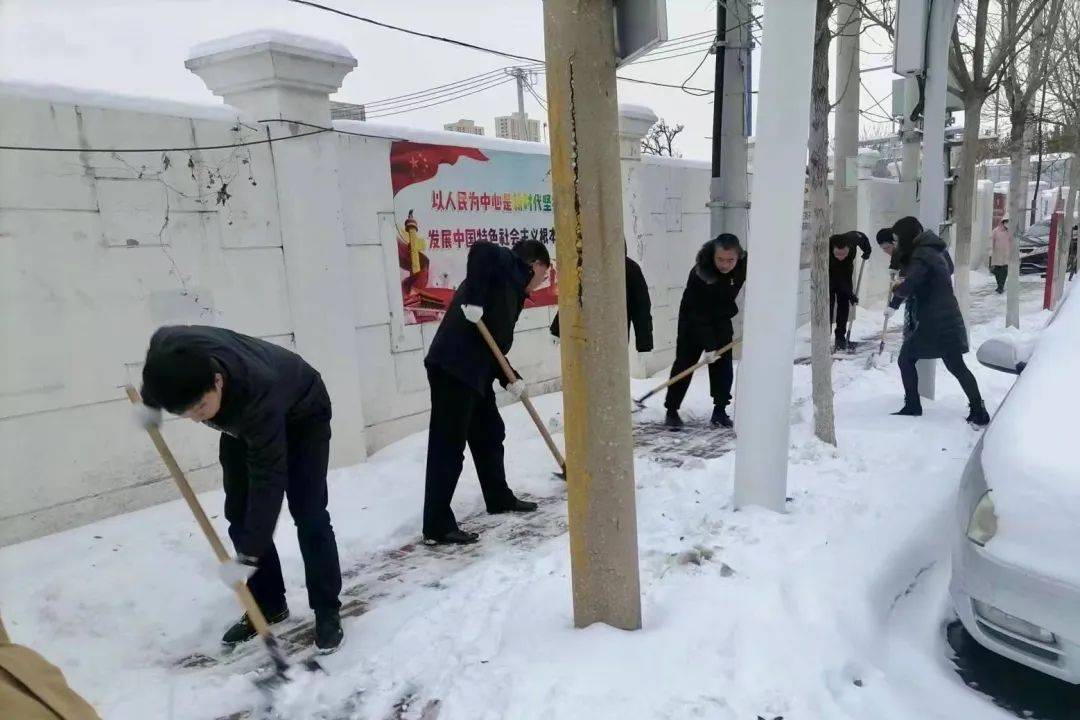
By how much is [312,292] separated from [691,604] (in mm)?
3091

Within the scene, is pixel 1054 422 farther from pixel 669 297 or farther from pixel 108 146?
pixel 669 297

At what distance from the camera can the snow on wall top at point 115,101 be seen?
3.56 meters

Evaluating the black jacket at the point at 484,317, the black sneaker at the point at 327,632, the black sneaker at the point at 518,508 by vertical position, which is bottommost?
the black sneaker at the point at 518,508

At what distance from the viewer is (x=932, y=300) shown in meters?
5.52

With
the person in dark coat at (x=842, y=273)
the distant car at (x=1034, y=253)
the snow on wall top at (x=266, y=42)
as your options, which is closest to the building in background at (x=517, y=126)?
the distant car at (x=1034, y=253)

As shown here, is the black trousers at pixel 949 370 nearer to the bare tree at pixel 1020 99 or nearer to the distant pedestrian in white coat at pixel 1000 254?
the bare tree at pixel 1020 99

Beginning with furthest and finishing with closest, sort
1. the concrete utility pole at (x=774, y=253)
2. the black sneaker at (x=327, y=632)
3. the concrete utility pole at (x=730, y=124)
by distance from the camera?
the concrete utility pole at (x=730, y=124), the concrete utility pole at (x=774, y=253), the black sneaker at (x=327, y=632)

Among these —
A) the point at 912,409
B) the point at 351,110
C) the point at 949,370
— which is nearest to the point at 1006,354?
the point at 949,370

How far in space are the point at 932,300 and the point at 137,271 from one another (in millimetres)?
5354

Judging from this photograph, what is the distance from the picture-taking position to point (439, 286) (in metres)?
5.71

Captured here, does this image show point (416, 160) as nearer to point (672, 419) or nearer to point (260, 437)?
point (672, 419)

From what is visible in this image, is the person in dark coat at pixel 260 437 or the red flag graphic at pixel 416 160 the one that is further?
the red flag graphic at pixel 416 160

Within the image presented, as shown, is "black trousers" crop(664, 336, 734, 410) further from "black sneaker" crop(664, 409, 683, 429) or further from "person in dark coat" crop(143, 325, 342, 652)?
"person in dark coat" crop(143, 325, 342, 652)

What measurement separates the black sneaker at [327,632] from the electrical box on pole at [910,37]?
6134 millimetres
